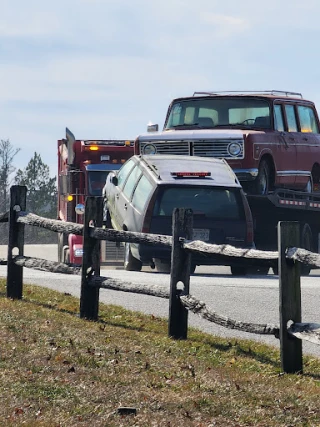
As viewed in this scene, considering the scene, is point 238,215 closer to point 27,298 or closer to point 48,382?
point 27,298

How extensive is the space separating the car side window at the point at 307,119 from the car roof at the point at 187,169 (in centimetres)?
338

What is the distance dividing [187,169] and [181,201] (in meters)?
0.63

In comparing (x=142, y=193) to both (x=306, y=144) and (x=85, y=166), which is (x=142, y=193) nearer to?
(x=306, y=144)

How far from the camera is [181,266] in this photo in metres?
10.6

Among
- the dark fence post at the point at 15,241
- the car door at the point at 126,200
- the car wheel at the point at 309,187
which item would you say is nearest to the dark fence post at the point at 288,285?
the dark fence post at the point at 15,241

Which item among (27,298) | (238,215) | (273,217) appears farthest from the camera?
(273,217)

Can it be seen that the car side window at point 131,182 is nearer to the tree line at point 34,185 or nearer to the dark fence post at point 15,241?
the dark fence post at point 15,241

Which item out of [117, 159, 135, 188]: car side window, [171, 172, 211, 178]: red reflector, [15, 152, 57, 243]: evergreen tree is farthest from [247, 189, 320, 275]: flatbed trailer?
[15, 152, 57, 243]: evergreen tree

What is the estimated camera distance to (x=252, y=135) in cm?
2211

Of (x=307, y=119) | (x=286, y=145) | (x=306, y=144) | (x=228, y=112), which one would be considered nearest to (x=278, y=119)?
(x=286, y=145)

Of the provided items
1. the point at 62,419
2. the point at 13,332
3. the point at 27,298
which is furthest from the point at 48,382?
the point at 27,298

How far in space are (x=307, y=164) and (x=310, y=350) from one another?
14.0m

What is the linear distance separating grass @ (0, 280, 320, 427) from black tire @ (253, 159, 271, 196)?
11331mm

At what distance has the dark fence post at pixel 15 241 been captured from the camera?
1332cm
